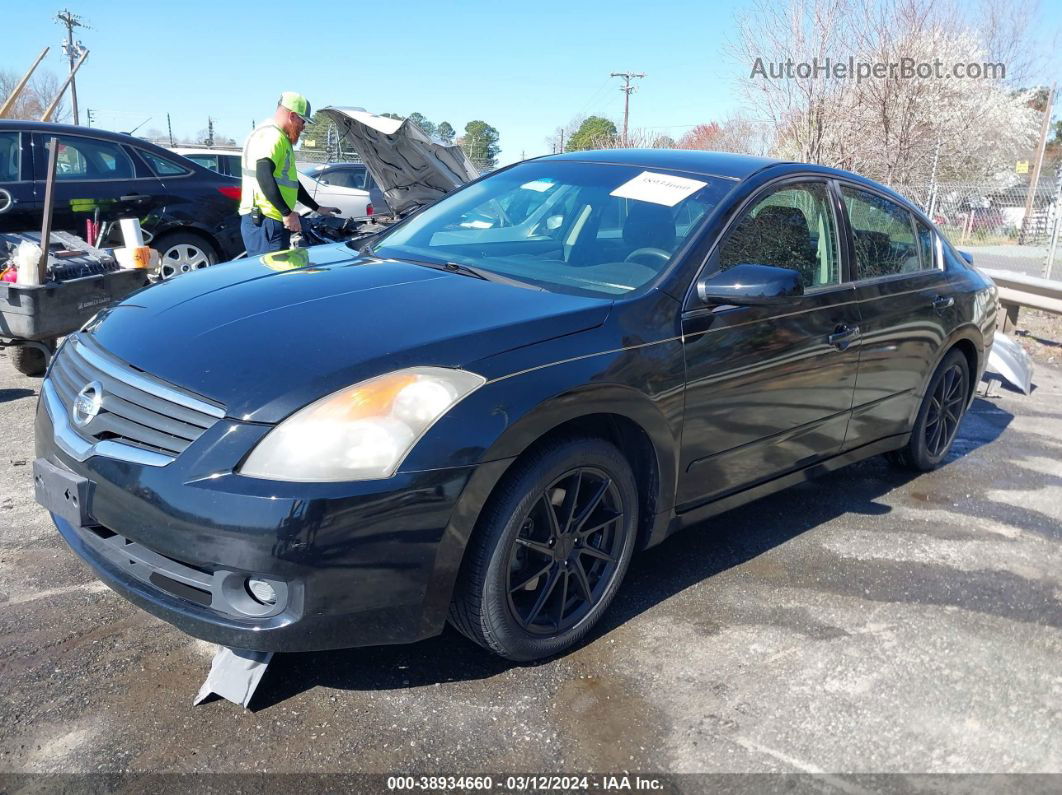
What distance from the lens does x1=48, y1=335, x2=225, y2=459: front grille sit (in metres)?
2.41

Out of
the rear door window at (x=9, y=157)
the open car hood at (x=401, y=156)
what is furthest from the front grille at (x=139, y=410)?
the open car hood at (x=401, y=156)

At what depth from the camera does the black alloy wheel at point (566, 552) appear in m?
2.82

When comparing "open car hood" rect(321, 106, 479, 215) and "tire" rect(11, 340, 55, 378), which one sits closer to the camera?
"tire" rect(11, 340, 55, 378)

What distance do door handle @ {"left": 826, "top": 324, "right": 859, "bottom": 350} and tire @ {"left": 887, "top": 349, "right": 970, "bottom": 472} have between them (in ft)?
3.63

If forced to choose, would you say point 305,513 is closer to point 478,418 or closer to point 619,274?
point 478,418

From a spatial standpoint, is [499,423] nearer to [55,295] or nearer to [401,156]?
[55,295]

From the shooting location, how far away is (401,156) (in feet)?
29.5

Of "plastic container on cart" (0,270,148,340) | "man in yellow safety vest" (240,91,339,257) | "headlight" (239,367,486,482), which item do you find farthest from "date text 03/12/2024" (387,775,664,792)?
"man in yellow safety vest" (240,91,339,257)

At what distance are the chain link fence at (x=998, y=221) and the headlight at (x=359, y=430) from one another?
18839 mm

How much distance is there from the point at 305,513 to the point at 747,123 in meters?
13.3

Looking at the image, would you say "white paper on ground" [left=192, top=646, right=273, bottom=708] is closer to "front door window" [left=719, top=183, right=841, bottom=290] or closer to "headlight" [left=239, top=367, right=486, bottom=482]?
"headlight" [left=239, top=367, right=486, bottom=482]

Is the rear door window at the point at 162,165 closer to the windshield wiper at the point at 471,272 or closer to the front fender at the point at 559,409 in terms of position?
the windshield wiper at the point at 471,272

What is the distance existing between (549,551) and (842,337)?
1.76m

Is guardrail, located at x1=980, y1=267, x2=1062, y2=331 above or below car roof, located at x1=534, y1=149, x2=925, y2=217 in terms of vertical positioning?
below
